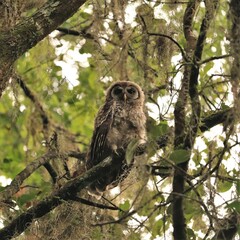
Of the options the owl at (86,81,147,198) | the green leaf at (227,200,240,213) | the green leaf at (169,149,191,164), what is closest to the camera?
the green leaf at (169,149,191,164)

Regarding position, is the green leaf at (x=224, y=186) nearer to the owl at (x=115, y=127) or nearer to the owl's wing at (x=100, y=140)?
the owl at (x=115, y=127)

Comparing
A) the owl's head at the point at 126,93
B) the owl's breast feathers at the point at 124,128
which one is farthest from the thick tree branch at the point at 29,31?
the owl's head at the point at 126,93

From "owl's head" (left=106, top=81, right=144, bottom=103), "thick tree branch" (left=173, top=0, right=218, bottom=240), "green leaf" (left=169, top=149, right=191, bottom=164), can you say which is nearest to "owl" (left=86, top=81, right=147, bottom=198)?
"owl's head" (left=106, top=81, right=144, bottom=103)

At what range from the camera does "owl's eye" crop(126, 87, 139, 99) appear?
16.4 ft

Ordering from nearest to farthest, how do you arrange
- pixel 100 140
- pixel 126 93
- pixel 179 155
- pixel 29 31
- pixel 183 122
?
pixel 179 155, pixel 183 122, pixel 29 31, pixel 100 140, pixel 126 93

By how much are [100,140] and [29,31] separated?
1.36 m

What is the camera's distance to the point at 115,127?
4.68m

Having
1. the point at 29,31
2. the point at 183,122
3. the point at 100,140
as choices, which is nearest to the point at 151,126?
the point at 183,122

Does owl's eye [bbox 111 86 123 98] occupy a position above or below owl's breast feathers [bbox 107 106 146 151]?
above

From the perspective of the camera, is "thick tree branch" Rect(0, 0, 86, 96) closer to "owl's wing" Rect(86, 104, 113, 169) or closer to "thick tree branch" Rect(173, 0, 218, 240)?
"thick tree branch" Rect(173, 0, 218, 240)

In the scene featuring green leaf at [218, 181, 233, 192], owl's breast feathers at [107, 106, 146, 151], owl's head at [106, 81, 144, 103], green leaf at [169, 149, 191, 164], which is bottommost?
green leaf at [169, 149, 191, 164]

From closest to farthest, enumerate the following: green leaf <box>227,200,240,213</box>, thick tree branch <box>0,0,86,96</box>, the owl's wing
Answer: green leaf <box>227,200,240,213</box>
thick tree branch <box>0,0,86,96</box>
the owl's wing

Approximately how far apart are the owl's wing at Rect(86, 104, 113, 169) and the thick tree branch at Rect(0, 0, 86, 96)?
1191mm

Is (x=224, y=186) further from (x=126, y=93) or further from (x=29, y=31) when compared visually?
(x=126, y=93)
